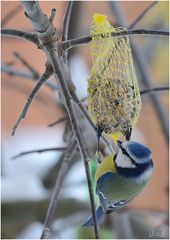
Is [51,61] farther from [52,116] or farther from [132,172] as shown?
[52,116]

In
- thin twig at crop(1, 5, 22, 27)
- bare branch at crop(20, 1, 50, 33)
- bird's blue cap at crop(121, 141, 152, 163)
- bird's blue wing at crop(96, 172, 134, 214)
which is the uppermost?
thin twig at crop(1, 5, 22, 27)

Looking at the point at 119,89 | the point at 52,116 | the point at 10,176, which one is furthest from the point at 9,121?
the point at 119,89

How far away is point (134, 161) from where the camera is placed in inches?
28.8

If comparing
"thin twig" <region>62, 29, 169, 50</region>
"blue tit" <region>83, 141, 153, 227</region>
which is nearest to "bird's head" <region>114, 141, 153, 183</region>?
"blue tit" <region>83, 141, 153, 227</region>

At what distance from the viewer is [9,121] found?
239cm

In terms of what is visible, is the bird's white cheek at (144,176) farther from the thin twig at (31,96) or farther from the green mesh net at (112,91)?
the thin twig at (31,96)

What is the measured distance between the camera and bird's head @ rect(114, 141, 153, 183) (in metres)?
0.69

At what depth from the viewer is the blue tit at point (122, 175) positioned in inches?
28.0

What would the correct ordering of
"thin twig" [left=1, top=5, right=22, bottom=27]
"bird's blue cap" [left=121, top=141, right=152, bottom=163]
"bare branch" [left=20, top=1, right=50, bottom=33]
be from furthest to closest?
"thin twig" [left=1, top=5, right=22, bottom=27] < "bird's blue cap" [left=121, top=141, right=152, bottom=163] < "bare branch" [left=20, top=1, right=50, bottom=33]

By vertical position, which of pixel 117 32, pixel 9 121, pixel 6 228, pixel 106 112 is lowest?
pixel 6 228

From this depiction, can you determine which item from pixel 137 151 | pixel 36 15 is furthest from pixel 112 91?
pixel 36 15

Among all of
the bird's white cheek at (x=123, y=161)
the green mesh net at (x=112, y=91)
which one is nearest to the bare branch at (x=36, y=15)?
the green mesh net at (x=112, y=91)

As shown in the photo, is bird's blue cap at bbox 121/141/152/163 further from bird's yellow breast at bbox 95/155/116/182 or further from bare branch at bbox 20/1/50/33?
bare branch at bbox 20/1/50/33

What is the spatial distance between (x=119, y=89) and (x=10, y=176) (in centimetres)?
90
